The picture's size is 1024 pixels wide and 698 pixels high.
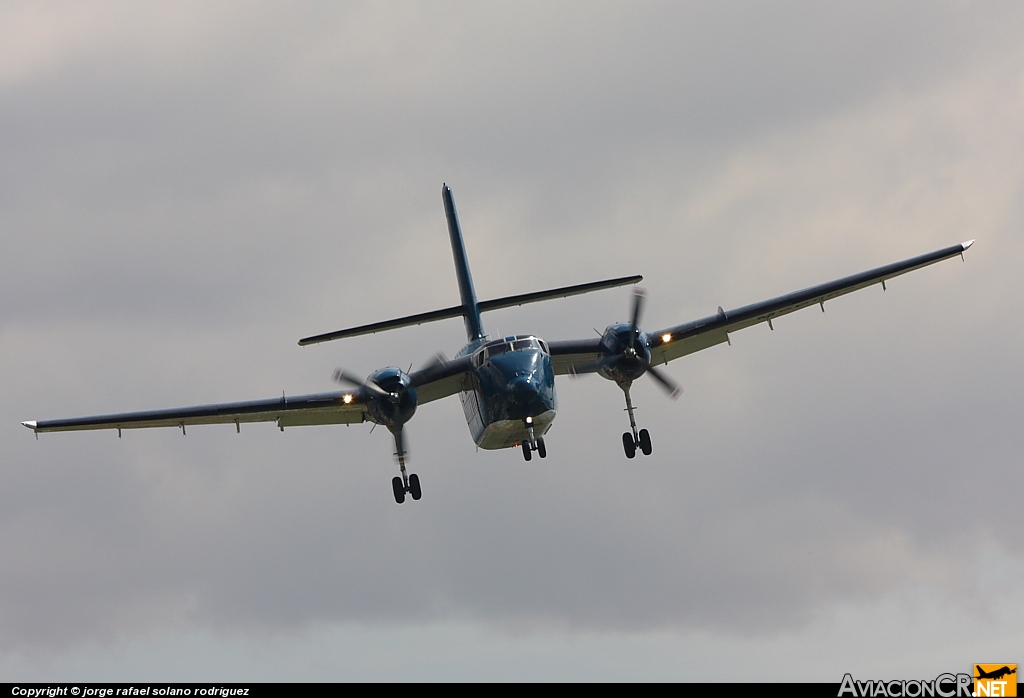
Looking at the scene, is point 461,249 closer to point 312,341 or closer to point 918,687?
point 312,341

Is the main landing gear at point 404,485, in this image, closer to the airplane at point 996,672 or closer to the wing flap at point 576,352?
the wing flap at point 576,352

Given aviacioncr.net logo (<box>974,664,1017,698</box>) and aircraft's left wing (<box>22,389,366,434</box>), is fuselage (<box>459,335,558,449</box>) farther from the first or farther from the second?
aviacioncr.net logo (<box>974,664,1017,698</box>)

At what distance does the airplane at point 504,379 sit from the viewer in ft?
135

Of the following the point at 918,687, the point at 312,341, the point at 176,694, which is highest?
the point at 312,341

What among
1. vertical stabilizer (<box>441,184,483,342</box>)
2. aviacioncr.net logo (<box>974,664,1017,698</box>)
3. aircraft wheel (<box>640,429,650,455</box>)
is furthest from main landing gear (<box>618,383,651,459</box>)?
aviacioncr.net logo (<box>974,664,1017,698</box>)

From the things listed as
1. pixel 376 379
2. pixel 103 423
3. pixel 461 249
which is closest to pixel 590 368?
pixel 376 379

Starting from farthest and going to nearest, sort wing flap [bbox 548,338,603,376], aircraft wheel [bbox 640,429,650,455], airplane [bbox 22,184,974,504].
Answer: aircraft wheel [bbox 640,429,650,455]
wing flap [bbox 548,338,603,376]
airplane [bbox 22,184,974,504]

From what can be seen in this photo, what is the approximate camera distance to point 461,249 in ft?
174

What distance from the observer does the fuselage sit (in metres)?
40.5

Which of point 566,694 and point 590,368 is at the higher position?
point 590,368

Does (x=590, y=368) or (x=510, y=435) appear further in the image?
(x=590, y=368)

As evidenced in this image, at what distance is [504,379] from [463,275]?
1135 cm

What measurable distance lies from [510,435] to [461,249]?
498 inches

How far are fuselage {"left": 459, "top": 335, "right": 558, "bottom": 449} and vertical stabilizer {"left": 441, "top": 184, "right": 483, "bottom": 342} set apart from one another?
229 inches
